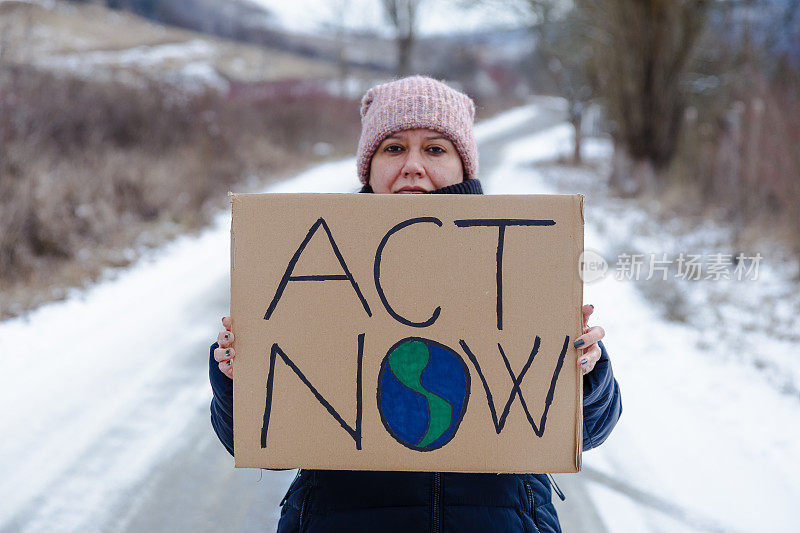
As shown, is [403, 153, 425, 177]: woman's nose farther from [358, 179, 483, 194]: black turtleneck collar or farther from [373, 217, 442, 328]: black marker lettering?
[373, 217, 442, 328]: black marker lettering

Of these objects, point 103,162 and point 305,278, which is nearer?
point 305,278

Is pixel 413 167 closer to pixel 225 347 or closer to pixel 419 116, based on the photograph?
pixel 419 116

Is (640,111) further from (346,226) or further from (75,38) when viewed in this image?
(75,38)

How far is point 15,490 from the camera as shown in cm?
238

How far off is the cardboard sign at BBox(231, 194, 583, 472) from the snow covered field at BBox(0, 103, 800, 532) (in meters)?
1.38

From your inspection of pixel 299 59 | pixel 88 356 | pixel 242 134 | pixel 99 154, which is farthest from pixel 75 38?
pixel 88 356

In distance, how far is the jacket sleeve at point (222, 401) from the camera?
128 cm

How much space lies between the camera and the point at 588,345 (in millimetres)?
1188

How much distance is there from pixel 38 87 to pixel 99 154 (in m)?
1.06

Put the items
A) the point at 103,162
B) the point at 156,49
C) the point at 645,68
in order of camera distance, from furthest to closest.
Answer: the point at 156,49
the point at 645,68
the point at 103,162

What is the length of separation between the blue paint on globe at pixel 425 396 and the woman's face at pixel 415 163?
0.47 m

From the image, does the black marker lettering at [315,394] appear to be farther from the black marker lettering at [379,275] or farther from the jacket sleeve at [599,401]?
the jacket sleeve at [599,401]

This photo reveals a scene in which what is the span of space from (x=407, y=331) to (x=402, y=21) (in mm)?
22799

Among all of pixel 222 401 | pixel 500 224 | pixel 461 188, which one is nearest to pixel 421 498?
pixel 222 401
